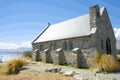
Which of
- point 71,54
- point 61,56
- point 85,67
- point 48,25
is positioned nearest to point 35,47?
point 48,25

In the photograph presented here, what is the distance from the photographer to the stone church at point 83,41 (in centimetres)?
2112

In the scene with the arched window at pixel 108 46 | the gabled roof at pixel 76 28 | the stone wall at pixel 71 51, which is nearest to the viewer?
the stone wall at pixel 71 51

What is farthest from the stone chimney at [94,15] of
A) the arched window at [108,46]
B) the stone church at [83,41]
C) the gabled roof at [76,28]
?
the arched window at [108,46]

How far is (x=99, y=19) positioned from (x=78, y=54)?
577cm

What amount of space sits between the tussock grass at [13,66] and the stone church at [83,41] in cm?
771

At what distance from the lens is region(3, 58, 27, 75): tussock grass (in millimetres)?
17391

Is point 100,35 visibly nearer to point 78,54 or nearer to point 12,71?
point 78,54

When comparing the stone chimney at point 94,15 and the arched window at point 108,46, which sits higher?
the stone chimney at point 94,15

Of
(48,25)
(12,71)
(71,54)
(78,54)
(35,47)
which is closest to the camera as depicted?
(12,71)

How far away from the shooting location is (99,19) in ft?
71.8

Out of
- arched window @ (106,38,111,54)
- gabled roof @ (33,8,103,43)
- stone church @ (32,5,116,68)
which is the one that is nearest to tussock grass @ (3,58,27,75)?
stone church @ (32,5,116,68)

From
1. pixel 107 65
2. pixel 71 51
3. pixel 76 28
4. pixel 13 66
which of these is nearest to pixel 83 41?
pixel 71 51

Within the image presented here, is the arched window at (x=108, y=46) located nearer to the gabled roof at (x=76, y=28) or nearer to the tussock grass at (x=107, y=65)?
the gabled roof at (x=76, y=28)

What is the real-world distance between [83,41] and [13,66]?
1004cm
